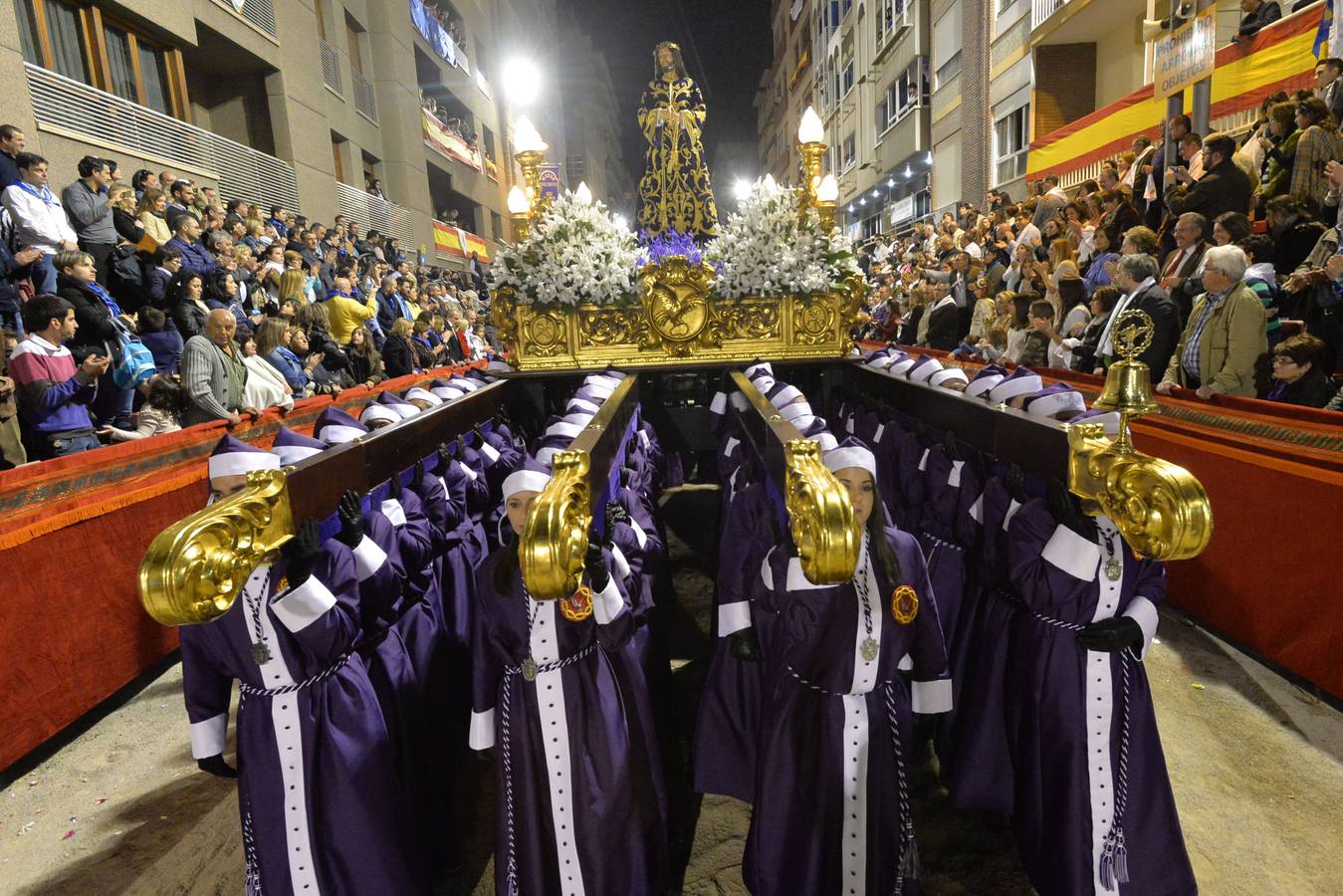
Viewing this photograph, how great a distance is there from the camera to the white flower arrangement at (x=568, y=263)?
5.57 meters

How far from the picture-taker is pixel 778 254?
5641 millimetres

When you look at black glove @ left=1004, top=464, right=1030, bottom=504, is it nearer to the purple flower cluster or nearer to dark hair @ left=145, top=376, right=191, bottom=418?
the purple flower cluster

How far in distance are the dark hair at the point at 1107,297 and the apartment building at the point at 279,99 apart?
37.9 ft

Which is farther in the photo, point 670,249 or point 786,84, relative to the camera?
point 786,84

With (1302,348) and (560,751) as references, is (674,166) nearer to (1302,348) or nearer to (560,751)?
(1302,348)

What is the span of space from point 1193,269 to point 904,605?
19.8 ft

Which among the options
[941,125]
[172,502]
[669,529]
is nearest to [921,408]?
[669,529]

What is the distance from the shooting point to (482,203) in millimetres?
27969

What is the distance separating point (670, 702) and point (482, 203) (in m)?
27.8

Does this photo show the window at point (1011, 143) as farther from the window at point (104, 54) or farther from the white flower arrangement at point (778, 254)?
the window at point (104, 54)

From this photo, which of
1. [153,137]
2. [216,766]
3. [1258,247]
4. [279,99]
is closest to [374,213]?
[279,99]

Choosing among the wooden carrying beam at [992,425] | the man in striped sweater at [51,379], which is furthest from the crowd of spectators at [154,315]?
the wooden carrying beam at [992,425]

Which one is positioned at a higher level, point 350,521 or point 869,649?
point 350,521

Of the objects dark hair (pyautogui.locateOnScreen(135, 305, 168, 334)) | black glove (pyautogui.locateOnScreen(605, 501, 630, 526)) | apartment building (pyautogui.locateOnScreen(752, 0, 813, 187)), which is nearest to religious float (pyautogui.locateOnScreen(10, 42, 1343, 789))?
black glove (pyautogui.locateOnScreen(605, 501, 630, 526))
